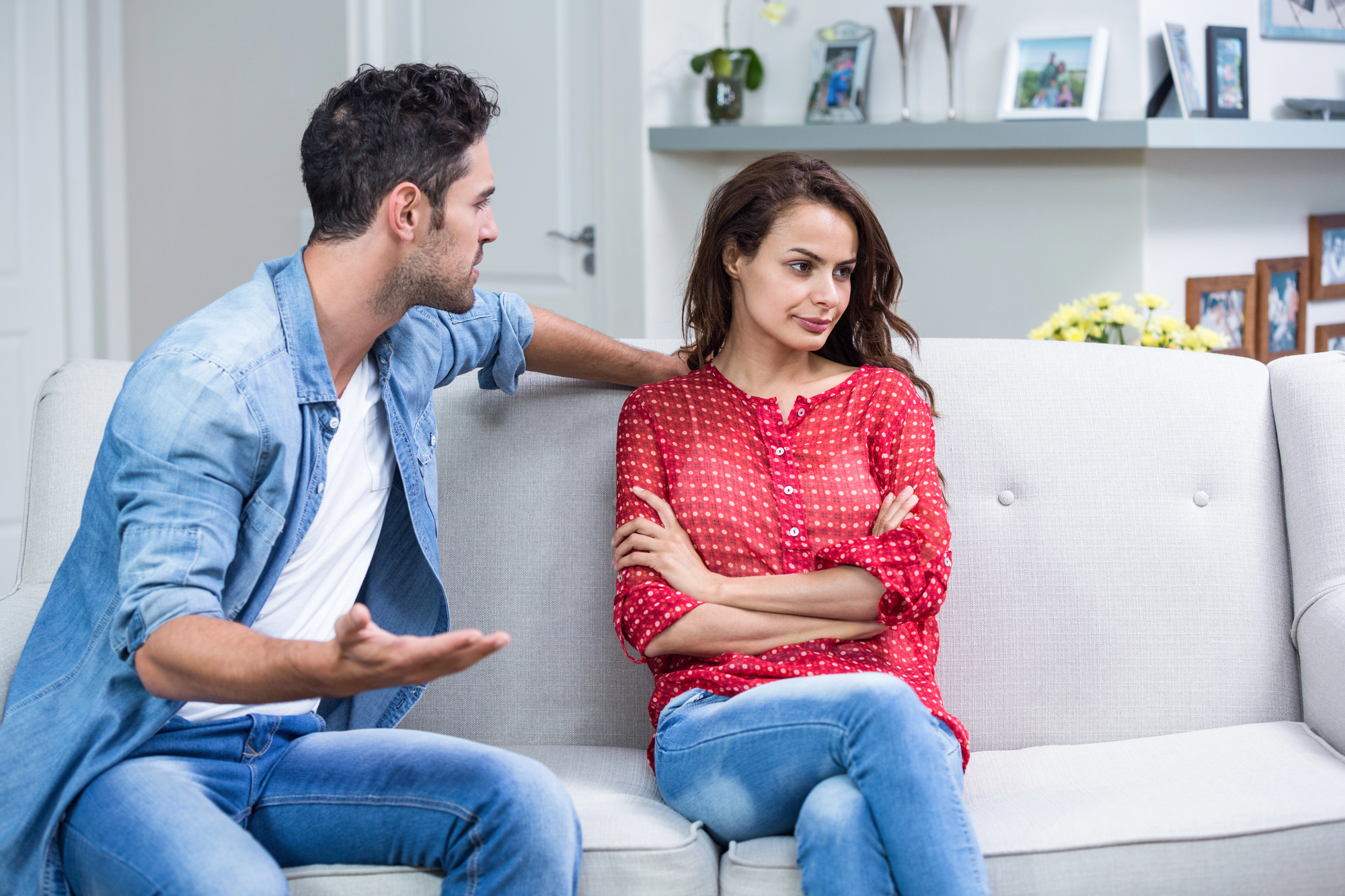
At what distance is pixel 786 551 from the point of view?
1593 millimetres

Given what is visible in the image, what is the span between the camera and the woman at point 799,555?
1.29 m

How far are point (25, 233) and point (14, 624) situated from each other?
108 inches

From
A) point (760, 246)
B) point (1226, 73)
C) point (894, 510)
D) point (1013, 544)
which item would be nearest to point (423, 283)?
point (760, 246)

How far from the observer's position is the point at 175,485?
1179 millimetres

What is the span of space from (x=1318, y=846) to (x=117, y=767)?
129 cm

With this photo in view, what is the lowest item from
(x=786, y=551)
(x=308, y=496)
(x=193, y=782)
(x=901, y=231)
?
(x=193, y=782)

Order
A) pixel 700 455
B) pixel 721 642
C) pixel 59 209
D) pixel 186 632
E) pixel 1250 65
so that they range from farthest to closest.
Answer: pixel 59 209 < pixel 1250 65 < pixel 700 455 < pixel 721 642 < pixel 186 632

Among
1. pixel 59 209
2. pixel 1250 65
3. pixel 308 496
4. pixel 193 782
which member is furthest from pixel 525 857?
pixel 59 209

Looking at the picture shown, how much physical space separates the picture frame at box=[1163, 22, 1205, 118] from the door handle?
1.64m

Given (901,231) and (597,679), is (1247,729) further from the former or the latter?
(901,231)

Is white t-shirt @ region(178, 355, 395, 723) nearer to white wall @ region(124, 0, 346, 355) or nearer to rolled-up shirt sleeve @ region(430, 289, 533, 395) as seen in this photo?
rolled-up shirt sleeve @ region(430, 289, 533, 395)

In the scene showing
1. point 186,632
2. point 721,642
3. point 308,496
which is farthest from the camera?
point 721,642

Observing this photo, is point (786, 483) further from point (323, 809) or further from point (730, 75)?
point (730, 75)

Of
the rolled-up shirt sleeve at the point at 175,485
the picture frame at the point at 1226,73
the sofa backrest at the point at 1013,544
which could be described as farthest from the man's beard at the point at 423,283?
the picture frame at the point at 1226,73
